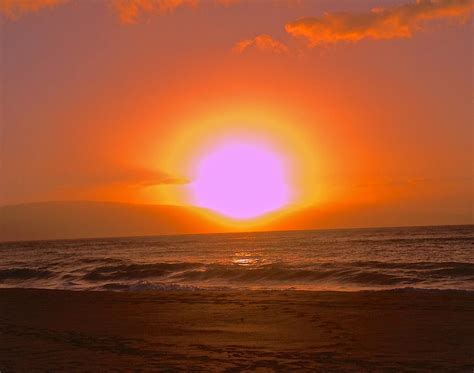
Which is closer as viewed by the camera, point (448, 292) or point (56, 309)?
point (56, 309)

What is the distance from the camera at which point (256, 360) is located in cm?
793

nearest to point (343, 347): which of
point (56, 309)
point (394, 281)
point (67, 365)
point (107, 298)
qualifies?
point (67, 365)

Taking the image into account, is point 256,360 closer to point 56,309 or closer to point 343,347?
point 343,347

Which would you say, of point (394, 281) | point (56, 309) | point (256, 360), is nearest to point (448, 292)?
point (394, 281)

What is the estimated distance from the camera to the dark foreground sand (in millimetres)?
7926

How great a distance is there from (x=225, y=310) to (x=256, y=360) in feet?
18.3

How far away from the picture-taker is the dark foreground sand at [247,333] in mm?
7926

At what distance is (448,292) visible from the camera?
16.8 meters

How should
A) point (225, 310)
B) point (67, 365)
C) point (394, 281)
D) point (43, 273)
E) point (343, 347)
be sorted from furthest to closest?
point (43, 273) < point (394, 281) < point (225, 310) < point (343, 347) < point (67, 365)

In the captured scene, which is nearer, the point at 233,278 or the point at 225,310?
the point at 225,310

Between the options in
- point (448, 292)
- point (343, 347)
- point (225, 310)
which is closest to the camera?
point (343, 347)

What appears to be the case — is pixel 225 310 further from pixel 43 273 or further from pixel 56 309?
pixel 43 273

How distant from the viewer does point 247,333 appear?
1018 centimetres

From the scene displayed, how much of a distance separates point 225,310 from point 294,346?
4.71 m
